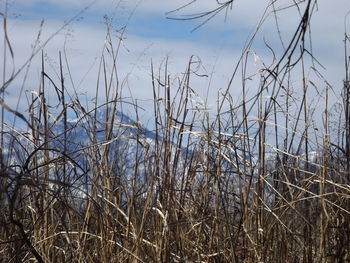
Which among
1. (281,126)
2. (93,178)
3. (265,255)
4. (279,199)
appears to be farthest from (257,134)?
(93,178)

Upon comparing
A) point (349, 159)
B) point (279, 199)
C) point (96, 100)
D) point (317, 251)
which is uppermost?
point (96, 100)

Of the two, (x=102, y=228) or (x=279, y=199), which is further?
(x=279, y=199)

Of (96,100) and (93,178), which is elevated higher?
(96,100)

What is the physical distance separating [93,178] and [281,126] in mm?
686

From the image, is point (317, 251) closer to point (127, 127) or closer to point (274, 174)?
point (274, 174)

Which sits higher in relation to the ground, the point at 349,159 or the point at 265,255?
the point at 349,159

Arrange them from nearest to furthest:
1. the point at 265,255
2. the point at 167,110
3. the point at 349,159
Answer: the point at 265,255, the point at 349,159, the point at 167,110

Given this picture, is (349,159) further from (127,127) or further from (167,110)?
(127,127)

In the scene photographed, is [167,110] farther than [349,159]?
Yes

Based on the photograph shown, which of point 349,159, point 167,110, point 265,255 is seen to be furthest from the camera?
Result: point 167,110

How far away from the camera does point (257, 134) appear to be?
6.44ft

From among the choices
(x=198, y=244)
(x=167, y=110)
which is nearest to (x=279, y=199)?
(x=198, y=244)

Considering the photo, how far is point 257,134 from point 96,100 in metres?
0.59

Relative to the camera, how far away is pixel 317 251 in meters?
1.97
